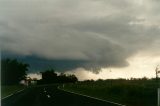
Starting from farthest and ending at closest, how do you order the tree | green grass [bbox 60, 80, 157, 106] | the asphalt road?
the tree
green grass [bbox 60, 80, 157, 106]
the asphalt road

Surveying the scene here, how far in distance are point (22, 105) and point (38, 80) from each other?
11858cm

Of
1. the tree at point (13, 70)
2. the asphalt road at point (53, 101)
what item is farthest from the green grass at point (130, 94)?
the tree at point (13, 70)

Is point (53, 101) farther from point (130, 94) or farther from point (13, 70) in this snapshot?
point (13, 70)

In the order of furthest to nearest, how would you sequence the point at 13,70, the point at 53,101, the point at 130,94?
the point at 13,70
the point at 130,94
the point at 53,101

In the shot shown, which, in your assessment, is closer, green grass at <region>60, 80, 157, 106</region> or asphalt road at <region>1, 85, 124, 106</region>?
asphalt road at <region>1, 85, 124, 106</region>

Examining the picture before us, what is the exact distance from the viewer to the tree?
408 ft

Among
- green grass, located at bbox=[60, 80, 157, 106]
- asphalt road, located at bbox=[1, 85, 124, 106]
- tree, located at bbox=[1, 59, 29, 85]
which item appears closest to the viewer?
asphalt road, located at bbox=[1, 85, 124, 106]

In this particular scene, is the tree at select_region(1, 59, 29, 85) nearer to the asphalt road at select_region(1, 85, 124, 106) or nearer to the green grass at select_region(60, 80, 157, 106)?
the green grass at select_region(60, 80, 157, 106)

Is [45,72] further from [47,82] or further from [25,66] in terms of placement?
[25,66]

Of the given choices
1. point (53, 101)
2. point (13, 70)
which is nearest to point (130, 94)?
point (53, 101)

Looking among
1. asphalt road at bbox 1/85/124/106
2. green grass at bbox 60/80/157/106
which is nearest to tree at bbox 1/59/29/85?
green grass at bbox 60/80/157/106

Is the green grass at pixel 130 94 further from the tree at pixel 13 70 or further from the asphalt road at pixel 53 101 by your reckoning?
the tree at pixel 13 70

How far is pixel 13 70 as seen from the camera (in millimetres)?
140875

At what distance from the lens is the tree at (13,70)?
124 m
